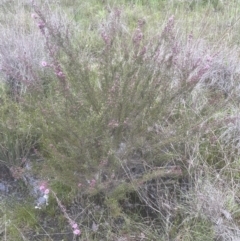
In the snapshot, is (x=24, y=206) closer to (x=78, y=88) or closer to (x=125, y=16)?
(x=78, y=88)

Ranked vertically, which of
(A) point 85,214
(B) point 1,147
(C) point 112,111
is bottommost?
(A) point 85,214

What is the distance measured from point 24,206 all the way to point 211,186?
3.53 ft

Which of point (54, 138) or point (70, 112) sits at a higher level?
point (70, 112)

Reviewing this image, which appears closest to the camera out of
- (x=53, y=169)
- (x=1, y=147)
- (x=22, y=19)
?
(x=53, y=169)

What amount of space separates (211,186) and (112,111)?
67cm

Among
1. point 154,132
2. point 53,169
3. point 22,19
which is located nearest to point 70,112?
point 53,169

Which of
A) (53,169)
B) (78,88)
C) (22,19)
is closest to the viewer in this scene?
(53,169)

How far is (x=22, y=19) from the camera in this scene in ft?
13.2

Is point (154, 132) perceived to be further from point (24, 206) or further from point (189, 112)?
point (24, 206)

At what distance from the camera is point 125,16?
4262 millimetres

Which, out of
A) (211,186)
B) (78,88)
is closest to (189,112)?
(211,186)

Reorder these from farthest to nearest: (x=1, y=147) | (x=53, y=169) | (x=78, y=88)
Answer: (x=1, y=147) → (x=78, y=88) → (x=53, y=169)

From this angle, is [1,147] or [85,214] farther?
[1,147]

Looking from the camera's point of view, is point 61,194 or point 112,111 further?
point 61,194
